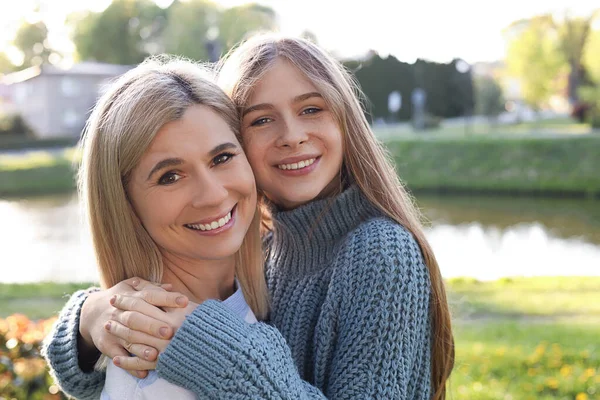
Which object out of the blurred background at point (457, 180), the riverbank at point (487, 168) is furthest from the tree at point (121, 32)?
the riverbank at point (487, 168)

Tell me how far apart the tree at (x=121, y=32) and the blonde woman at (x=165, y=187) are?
4384 cm

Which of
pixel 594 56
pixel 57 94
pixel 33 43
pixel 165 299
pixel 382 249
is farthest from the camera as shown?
pixel 33 43

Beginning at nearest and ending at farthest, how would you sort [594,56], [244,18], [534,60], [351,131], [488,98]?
[351,131]
[594,56]
[534,60]
[488,98]
[244,18]

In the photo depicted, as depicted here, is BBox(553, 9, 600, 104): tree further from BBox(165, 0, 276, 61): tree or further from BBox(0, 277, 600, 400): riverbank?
BBox(0, 277, 600, 400): riverbank

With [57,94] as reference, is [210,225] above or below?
above

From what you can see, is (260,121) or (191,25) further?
(191,25)

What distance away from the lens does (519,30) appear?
3347 centimetres

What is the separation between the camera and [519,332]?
551 cm

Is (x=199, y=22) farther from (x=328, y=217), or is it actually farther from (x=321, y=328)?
(x=321, y=328)

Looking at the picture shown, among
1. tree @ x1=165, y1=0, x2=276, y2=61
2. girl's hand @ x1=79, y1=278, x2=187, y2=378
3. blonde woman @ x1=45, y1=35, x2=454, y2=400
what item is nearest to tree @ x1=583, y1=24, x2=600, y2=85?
tree @ x1=165, y1=0, x2=276, y2=61

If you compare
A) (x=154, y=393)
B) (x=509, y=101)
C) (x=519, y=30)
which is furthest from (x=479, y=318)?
(x=509, y=101)

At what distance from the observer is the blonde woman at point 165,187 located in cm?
182

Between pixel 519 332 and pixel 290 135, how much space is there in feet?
13.4

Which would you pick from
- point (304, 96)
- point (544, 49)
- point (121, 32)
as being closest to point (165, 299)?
point (304, 96)
